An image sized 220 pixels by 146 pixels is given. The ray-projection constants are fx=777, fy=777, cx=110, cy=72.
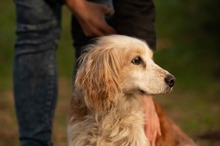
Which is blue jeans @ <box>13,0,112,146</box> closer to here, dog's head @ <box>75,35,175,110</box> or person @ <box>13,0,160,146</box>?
person @ <box>13,0,160,146</box>

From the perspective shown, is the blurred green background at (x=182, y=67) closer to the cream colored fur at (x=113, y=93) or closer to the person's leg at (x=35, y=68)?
the person's leg at (x=35, y=68)

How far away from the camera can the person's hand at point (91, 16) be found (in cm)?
452

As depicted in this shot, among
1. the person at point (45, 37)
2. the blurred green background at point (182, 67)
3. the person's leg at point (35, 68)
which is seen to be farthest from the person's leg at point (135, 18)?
the blurred green background at point (182, 67)

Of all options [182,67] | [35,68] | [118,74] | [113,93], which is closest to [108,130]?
[113,93]

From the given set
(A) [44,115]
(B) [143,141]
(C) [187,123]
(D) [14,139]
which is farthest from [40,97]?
(C) [187,123]

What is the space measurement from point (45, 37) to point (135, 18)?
56 centimetres

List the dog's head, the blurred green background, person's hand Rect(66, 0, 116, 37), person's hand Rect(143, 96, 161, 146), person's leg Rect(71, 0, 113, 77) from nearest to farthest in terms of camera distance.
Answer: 1. the dog's head
2. person's hand Rect(143, 96, 161, 146)
3. person's hand Rect(66, 0, 116, 37)
4. person's leg Rect(71, 0, 113, 77)
5. the blurred green background

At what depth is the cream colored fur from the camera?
13.7ft

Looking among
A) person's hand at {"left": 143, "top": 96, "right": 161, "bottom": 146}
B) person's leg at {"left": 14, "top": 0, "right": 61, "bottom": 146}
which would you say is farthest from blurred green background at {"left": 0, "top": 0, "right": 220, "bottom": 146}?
person's hand at {"left": 143, "top": 96, "right": 161, "bottom": 146}

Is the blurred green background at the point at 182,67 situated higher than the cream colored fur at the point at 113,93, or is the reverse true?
the cream colored fur at the point at 113,93

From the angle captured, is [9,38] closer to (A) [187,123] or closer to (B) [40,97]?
(A) [187,123]

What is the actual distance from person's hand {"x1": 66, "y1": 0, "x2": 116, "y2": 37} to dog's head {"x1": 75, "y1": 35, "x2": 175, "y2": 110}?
0.90ft

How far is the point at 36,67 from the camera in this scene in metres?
4.68

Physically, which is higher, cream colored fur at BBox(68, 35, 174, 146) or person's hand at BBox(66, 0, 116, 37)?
person's hand at BBox(66, 0, 116, 37)
